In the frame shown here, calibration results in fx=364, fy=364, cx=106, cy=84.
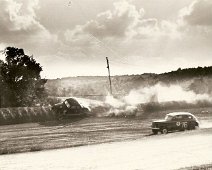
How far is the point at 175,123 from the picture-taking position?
24484 mm

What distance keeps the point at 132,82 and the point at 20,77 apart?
103ft

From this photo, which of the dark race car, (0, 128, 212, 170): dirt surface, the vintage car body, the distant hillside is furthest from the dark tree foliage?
(0, 128, 212, 170): dirt surface

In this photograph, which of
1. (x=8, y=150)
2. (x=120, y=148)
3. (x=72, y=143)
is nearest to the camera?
(x=120, y=148)

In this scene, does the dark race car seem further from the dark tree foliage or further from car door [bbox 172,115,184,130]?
car door [bbox 172,115,184,130]

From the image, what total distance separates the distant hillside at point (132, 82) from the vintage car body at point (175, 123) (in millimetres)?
20791

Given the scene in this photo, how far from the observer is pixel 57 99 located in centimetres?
4066

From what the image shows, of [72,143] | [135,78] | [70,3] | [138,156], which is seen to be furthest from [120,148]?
[135,78]

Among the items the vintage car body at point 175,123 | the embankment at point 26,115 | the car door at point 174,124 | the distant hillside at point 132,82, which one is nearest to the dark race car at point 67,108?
the embankment at point 26,115

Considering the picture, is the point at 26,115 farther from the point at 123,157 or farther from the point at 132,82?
the point at 132,82

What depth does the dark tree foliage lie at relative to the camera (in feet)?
124

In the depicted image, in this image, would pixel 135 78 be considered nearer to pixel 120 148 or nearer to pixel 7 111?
pixel 7 111

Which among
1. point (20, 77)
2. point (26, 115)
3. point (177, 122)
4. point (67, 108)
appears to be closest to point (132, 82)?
point (20, 77)

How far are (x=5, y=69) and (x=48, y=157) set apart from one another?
84.4 ft

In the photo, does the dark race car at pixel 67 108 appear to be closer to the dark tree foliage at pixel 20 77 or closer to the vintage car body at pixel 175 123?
the dark tree foliage at pixel 20 77
